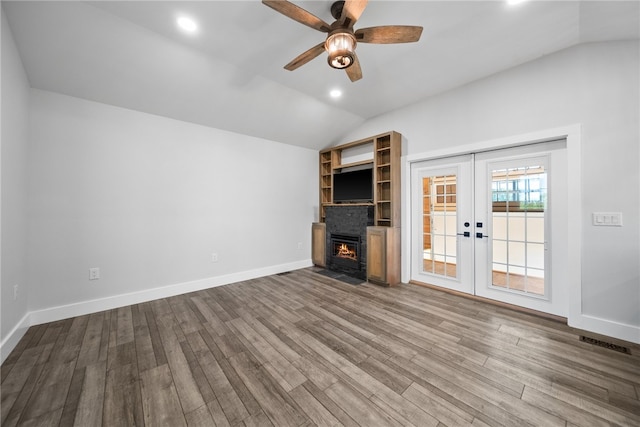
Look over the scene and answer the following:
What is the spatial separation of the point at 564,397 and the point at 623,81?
2.99 m

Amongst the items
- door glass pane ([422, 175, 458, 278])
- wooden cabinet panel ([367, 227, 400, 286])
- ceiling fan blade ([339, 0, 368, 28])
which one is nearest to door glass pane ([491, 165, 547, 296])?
door glass pane ([422, 175, 458, 278])

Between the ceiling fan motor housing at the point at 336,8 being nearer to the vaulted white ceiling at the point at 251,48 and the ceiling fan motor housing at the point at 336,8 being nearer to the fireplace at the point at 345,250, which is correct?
the vaulted white ceiling at the point at 251,48

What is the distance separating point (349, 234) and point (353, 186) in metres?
0.95

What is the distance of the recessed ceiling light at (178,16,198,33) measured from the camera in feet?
7.41

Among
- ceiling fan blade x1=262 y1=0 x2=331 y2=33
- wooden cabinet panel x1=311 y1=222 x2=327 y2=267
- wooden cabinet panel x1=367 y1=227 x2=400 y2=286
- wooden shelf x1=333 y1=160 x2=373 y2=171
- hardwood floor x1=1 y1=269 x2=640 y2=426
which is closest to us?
hardwood floor x1=1 y1=269 x2=640 y2=426

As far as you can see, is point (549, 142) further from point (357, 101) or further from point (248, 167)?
point (248, 167)

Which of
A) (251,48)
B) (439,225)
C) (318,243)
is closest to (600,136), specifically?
(439,225)

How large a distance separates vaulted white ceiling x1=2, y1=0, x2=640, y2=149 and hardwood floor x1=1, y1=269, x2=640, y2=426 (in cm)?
285

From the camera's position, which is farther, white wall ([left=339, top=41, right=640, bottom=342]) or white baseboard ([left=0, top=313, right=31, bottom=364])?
white wall ([left=339, top=41, right=640, bottom=342])

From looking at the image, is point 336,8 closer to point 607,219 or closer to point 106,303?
point 607,219

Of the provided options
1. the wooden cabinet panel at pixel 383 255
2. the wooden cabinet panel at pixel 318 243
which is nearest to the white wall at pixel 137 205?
the wooden cabinet panel at pixel 318 243

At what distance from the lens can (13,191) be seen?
7.34 ft

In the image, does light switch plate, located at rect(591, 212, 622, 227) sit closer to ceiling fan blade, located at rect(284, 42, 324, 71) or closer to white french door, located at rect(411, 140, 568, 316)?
white french door, located at rect(411, 140, 568, 316)

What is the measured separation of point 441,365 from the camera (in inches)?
76.1
